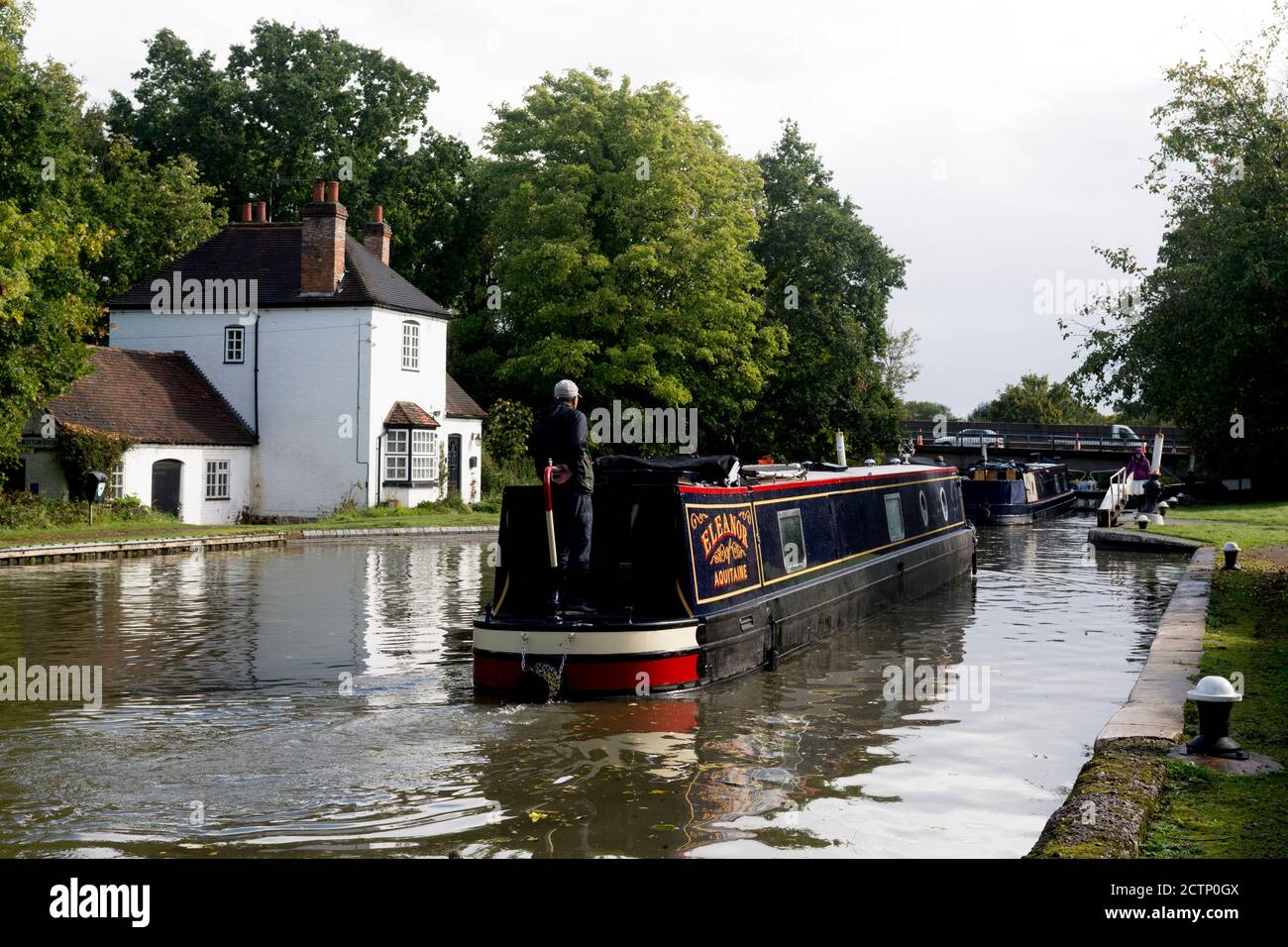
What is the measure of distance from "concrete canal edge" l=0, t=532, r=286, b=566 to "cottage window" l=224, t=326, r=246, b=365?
930 centimetres

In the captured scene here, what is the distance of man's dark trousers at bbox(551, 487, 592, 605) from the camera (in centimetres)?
1051

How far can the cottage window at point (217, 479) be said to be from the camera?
32.6 metres

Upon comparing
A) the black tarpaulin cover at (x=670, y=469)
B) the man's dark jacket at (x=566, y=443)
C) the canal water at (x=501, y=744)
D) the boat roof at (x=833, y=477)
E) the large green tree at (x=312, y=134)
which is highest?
the large green tree at (x=312, y=134)

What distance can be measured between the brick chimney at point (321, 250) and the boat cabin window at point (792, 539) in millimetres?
22603

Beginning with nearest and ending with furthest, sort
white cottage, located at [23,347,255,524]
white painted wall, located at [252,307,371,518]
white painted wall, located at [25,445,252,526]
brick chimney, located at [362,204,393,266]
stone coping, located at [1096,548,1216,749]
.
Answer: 1. stone coping, located at [1096,548,1216,749]
2. white painted wall, located at [25,445,252,526]
3. white cottage, located at [23,347,255,524]
4. white painted wall, located at [252,307,371,518]
5. brick chimney, located at [362,204,393,266]

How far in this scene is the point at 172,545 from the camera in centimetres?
2384

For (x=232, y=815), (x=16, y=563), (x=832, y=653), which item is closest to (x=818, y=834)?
(x=232, y=815)

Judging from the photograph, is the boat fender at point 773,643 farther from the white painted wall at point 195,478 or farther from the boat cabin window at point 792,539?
the white painted wall at point 195,478

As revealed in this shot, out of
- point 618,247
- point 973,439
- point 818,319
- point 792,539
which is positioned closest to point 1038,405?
point 973,439

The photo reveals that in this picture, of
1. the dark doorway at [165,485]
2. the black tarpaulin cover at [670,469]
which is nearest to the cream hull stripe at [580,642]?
the black tarpaulin cover at [670,469]

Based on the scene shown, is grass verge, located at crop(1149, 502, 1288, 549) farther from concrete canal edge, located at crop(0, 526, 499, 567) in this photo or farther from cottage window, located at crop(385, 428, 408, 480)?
cottage window, located at crop(385, 428, 408, 480)

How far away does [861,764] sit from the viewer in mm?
8453

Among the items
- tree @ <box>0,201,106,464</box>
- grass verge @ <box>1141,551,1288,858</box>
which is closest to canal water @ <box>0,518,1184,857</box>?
grass verge @ <box>1141,551,1288,858</box>
